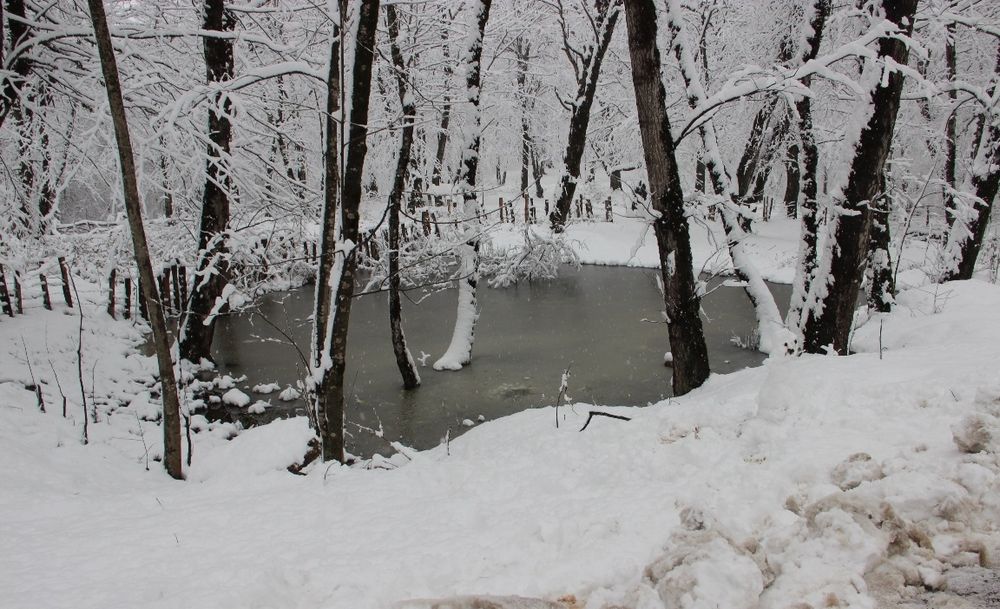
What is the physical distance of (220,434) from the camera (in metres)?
7.37

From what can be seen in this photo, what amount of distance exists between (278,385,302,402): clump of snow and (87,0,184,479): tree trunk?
4.15 meters

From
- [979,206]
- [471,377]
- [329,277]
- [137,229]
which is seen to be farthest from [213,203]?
[979,206]

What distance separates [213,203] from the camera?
9148 millimetres

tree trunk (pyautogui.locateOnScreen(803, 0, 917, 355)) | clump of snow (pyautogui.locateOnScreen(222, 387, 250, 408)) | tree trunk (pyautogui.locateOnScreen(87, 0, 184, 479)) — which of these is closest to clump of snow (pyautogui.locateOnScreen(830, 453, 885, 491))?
tree trunk (pyautogui.locateOnScreen(803, 0, 917, 355))

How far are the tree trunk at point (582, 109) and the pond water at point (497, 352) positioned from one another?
8.21 feet

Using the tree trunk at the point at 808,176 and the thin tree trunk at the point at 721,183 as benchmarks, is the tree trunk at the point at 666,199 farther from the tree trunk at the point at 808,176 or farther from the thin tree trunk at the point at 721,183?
the tree trunk at the point at 808,176

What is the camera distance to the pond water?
8.46 meters

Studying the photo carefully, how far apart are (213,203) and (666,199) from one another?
7094mm

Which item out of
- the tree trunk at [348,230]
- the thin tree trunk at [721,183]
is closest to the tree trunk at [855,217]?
the thin tree trunk at [721,183]

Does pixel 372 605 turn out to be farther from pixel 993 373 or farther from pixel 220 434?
pixel 220 434

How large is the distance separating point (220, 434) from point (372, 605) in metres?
6.04

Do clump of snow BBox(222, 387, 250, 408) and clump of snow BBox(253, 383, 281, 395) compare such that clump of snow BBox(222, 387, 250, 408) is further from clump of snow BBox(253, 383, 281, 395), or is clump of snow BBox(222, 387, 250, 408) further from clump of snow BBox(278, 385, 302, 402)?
clump of snow BBox(278, 385, 302, 402)

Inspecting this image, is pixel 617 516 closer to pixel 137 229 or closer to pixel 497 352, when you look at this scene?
pixel 137 229

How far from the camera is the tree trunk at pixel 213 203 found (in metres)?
8.23
